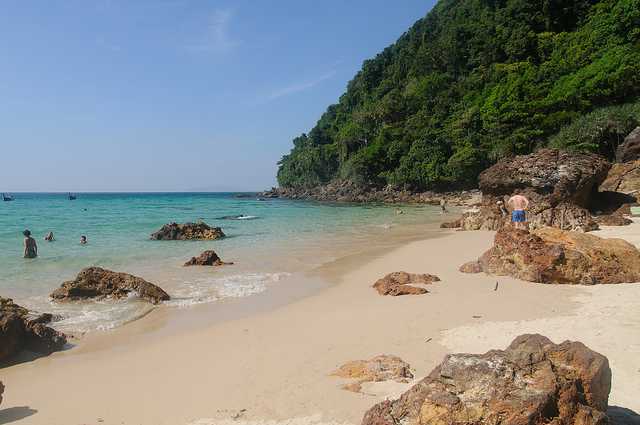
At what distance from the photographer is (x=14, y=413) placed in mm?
4602

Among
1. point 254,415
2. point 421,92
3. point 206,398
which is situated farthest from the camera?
point 421,92

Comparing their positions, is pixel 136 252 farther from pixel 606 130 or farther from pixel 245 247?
pixel 606 130

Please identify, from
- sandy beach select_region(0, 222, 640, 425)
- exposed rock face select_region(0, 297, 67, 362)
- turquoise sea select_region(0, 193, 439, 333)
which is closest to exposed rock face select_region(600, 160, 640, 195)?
turquoise sea select_region(0, 193, 439, 333)

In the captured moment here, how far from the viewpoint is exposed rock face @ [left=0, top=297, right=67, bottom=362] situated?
20.0 ft

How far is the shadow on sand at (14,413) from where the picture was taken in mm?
4469

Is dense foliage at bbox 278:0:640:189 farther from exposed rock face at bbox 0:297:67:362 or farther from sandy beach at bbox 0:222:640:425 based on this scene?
exposed rock face at bbox 0:297:67:362

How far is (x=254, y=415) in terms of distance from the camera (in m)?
4.19

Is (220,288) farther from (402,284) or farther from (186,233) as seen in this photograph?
(186,233)

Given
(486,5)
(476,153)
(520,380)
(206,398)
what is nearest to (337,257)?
(206,398)

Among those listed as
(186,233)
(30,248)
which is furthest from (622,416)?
(186,233)

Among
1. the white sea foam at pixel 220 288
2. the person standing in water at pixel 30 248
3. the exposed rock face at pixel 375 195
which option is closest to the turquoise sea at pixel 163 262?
the white sea foam at pixel 220 288

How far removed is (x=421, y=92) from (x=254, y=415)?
3091 inches

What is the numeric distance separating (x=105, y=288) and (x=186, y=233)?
41.0ft

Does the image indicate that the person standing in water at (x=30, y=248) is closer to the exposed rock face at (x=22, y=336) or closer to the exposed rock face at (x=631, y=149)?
the exposed rock face at (x=22, y=336)
